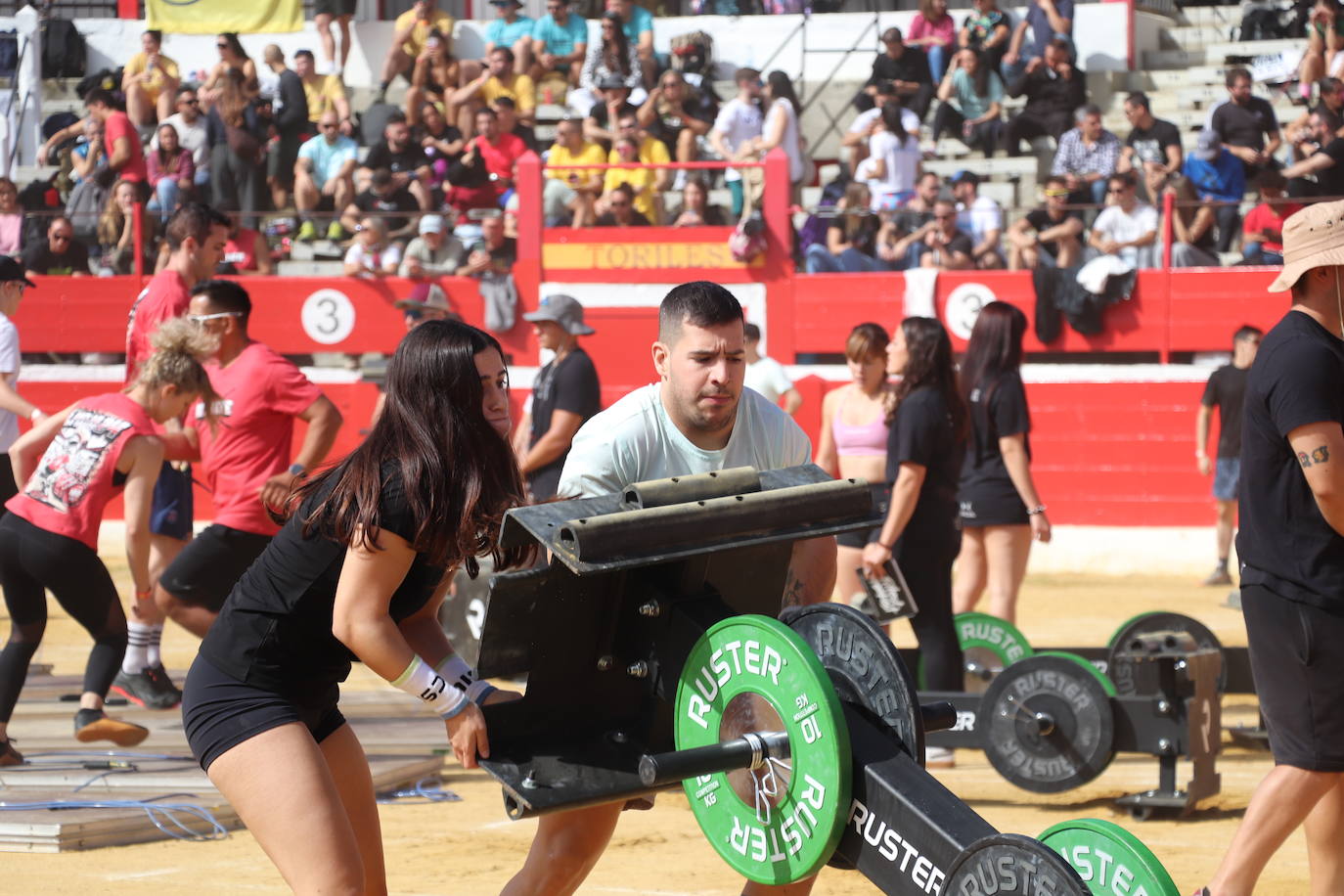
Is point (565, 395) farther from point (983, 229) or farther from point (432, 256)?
point (432, 256)

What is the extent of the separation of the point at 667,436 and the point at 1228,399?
8.84 meters

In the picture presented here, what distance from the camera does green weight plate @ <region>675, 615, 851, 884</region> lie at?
2893 millimetres

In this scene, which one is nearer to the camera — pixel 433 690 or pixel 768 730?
pixel 768 730

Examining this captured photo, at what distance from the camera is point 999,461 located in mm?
7699

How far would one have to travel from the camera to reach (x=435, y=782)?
6863mm

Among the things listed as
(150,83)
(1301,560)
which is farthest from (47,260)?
(1301,560)

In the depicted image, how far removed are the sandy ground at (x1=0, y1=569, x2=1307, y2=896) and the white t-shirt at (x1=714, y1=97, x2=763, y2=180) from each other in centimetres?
1033

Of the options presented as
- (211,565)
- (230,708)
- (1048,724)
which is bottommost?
(1048,724)

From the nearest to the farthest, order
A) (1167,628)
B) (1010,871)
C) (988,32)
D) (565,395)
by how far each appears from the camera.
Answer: (1010,871) < (1167,628) < (565,395) < (988,32)

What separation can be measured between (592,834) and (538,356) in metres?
11.4

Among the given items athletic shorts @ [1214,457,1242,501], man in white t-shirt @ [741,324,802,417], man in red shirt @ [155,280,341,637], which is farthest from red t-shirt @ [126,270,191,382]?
athletic shorts @ [1214,457,1242,501]

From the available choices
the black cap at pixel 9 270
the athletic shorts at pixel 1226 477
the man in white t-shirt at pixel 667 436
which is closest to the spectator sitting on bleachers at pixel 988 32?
the athletic shorts at pixel 1226 477

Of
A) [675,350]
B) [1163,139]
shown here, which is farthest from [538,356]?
[675,350]

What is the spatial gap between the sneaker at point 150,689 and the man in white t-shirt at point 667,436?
4.54 metres
